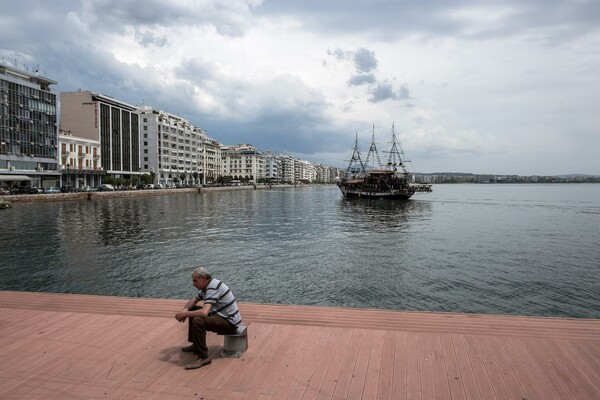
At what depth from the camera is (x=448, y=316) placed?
9.52 meters

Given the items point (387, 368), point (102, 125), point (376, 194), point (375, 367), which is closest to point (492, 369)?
point (387, 368)

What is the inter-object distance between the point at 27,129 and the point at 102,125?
115 feet

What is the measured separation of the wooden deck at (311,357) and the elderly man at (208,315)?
0.38 meters

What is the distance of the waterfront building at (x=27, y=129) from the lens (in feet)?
278

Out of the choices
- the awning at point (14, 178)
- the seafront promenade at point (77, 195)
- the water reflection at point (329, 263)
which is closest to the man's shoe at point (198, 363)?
the water reflection at point (329, 263)

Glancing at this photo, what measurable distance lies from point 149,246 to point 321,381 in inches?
1030

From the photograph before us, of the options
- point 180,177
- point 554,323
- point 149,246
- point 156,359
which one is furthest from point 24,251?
point 180,177

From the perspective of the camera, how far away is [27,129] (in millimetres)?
90188

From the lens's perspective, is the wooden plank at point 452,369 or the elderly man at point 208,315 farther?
the elderly man at point 208,315

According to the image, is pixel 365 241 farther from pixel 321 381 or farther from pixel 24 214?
pixel 24 214

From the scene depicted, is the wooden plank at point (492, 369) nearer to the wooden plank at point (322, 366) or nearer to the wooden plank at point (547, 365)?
the wooden plank at point (547, 365)

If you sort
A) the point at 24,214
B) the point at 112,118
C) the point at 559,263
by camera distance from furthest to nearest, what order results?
the point at 112,118 → the point at 24,214 → the point at 559,263

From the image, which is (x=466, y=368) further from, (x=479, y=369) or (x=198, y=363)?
(x=198, y=363)

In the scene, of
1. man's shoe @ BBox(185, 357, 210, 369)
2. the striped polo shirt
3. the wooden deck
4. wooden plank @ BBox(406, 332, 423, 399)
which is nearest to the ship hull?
the wooden deck
